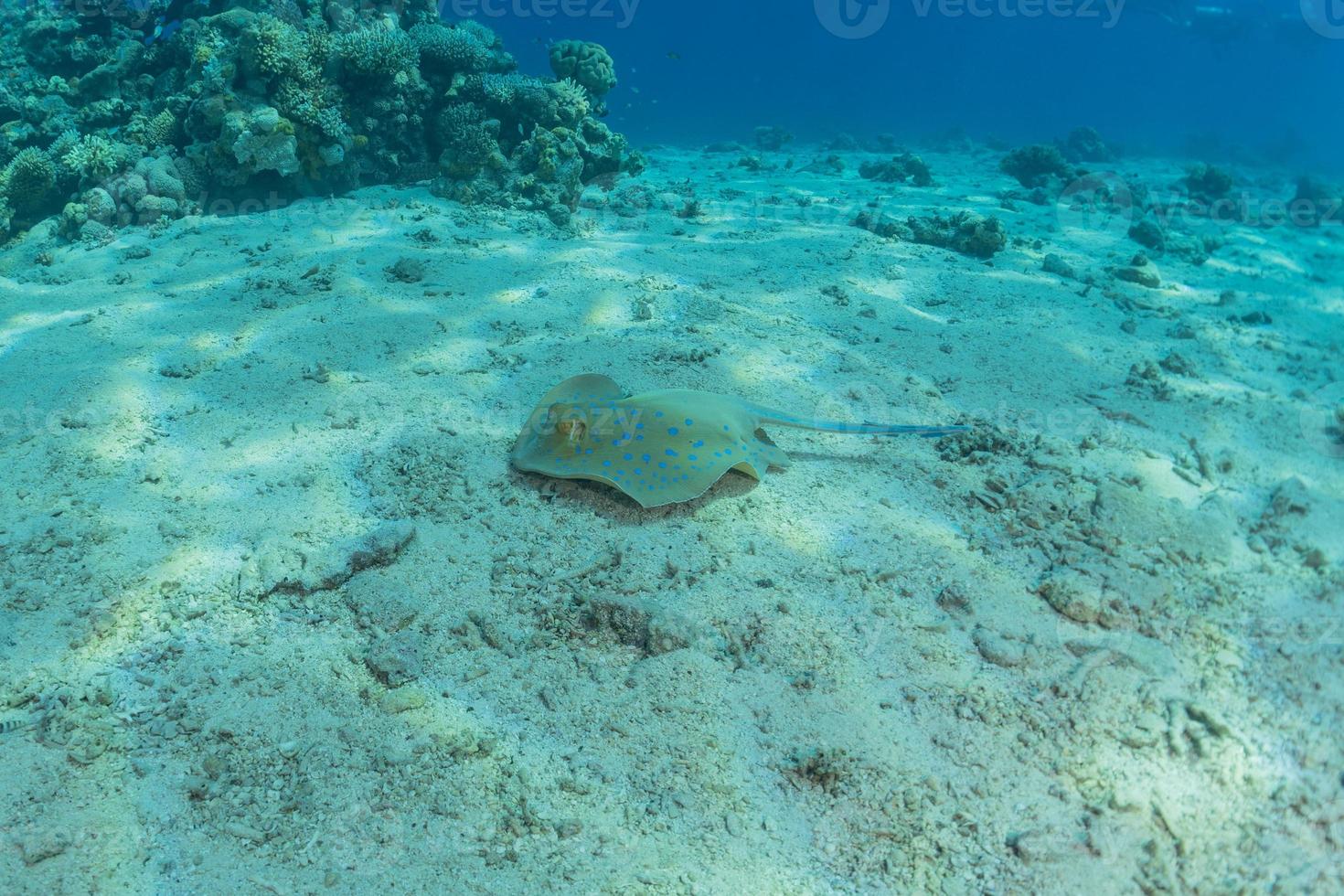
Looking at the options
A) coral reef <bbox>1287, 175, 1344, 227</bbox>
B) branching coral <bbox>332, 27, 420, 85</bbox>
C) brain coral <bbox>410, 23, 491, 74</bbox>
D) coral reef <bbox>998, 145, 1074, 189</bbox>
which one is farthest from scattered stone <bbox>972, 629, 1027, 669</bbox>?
coral reef <bbox>1287, 175, 1344, 227</bbox>

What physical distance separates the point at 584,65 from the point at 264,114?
5565 mm

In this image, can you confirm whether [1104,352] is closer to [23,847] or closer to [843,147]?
[23,847]

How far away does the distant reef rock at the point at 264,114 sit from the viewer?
8945 mm

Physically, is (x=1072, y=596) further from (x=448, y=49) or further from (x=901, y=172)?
(x=901, y=172)

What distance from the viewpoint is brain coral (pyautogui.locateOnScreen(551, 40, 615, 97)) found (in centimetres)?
1221

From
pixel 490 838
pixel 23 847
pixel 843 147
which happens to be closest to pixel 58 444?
pixel 23 847

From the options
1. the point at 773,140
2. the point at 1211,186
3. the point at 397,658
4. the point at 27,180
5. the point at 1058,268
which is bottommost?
the point at 773,140

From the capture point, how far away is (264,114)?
347 inches

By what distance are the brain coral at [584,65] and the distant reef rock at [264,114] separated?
2.49ft

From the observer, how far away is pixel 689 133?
109ft

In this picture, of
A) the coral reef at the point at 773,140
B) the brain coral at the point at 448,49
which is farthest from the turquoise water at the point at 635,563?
the coral reef at the point at 773,140

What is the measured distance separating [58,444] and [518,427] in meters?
2.97

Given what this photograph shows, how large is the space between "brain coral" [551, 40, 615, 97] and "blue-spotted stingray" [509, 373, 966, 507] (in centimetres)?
994

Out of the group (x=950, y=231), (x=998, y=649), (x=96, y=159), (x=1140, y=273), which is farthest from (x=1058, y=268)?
(x=96, y=159)
